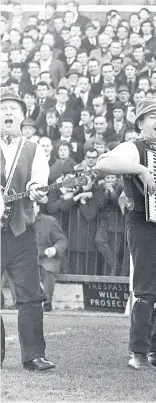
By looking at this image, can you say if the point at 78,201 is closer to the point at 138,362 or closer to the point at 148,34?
the point at 148,34

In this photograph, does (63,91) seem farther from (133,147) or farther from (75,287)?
(133,147)

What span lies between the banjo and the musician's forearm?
0.63ft

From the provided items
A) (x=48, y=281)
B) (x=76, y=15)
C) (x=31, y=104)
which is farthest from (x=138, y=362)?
(x=76, y=15)

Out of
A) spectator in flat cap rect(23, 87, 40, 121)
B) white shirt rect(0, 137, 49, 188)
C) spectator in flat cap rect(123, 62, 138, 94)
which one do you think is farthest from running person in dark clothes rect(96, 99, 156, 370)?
spectator in flat cap rect(23, 87, 40, 121)

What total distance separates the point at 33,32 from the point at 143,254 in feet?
24.2

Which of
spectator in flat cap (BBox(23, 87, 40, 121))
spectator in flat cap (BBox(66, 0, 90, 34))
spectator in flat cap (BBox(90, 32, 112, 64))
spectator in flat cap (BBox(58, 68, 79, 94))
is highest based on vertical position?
spectator in flat cap (BBox(66, 0, 90, 34))

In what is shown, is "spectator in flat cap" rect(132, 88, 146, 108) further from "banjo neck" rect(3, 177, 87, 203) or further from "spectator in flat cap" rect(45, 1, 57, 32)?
"banjo neck" rect(3, 177, 87, 203)

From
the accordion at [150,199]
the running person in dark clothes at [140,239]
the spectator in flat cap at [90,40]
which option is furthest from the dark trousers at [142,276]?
the spectator in flat cap at [90,40]

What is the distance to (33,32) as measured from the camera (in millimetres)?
13359

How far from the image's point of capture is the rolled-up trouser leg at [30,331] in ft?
21.7

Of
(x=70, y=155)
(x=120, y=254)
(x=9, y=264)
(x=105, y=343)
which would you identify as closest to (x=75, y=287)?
(x=120, y=254)

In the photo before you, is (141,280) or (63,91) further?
(63,91)

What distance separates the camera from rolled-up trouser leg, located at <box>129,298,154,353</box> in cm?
664

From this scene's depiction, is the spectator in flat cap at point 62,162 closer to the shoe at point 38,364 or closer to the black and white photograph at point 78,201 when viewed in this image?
the black and white photograph at point 78,201
